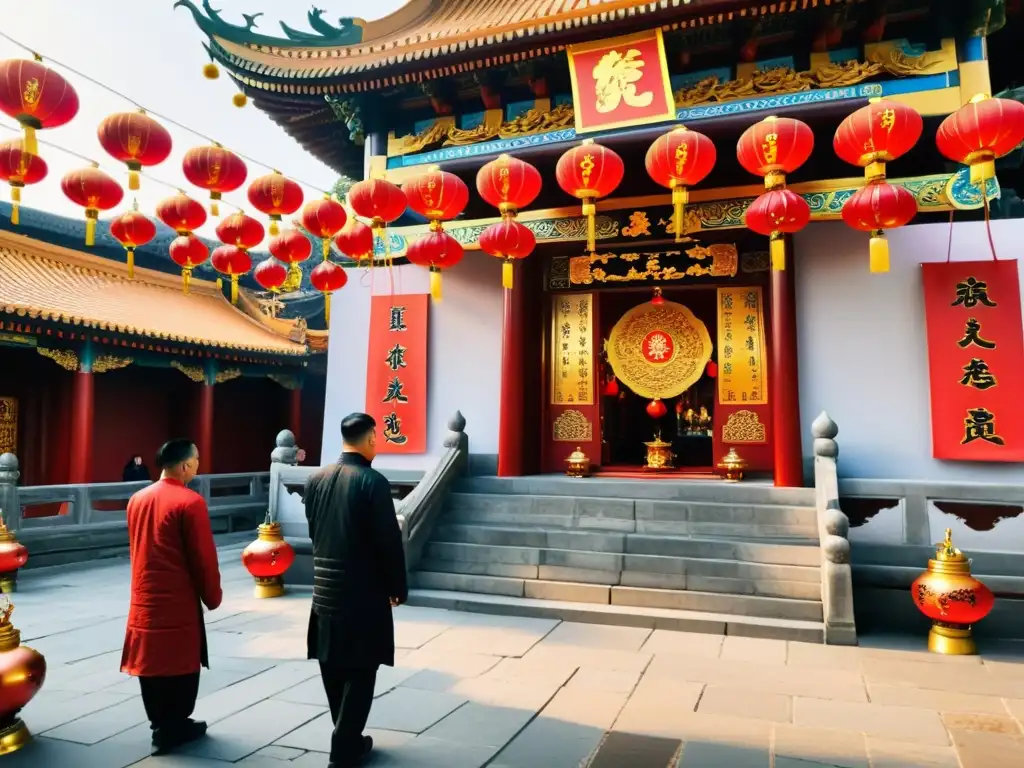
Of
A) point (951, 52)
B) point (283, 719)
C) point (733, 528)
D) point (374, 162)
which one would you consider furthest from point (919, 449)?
point (374, 162)

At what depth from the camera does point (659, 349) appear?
8.98 m

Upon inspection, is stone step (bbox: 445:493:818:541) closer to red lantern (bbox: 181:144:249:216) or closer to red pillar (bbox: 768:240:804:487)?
red pillar (bbox: 768:240:804:487)

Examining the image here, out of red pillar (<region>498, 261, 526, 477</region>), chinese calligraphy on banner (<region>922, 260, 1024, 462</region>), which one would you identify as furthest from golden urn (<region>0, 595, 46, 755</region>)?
chinese calligraphy on banner (<region>922, 260, 1024, 462</region>)

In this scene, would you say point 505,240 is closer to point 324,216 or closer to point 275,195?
point 324,216

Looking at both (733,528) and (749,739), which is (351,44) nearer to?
(733,528)

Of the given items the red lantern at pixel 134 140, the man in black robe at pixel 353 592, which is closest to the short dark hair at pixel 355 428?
the man in black robe at pixel 353 592

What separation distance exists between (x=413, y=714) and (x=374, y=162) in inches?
289

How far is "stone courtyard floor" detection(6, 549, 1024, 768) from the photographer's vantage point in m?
3.11

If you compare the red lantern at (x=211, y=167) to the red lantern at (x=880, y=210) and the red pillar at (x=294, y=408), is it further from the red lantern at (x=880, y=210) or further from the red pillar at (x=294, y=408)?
the red pillar at (x=294, y=408)

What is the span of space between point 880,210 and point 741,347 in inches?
106

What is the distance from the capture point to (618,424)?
35.9ft

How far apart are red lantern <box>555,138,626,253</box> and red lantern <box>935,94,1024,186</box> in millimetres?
2731

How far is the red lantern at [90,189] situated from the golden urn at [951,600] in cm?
725

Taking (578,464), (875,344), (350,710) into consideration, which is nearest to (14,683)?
(350,710)
